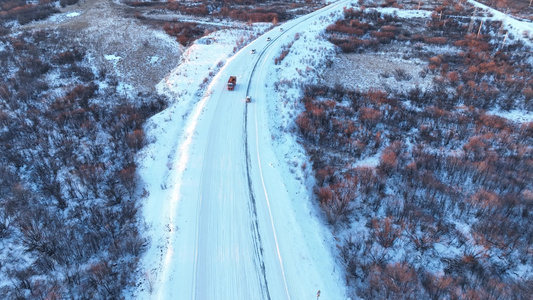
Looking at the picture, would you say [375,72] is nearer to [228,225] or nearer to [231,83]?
[231,83]

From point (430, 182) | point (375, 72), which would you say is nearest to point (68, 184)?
point (430, 182)

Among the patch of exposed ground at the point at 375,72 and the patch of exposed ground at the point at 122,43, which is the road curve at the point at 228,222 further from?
the patch of exposed ground at the point at 122,43

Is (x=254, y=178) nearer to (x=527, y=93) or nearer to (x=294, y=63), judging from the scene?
(x=294, y=63)

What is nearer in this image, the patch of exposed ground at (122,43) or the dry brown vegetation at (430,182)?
the dry brown vegetation at (430,182)

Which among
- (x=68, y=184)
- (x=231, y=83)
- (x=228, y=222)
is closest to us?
(x=228, y=222)

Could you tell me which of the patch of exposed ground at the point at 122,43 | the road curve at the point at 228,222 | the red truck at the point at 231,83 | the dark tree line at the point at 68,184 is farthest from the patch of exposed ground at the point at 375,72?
the patch of exposed ground at the point at 122,43

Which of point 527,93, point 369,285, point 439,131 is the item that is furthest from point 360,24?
point 369,285

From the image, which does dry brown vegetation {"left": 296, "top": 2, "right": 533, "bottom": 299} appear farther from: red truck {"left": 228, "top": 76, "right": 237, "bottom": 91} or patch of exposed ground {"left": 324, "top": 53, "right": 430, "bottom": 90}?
red truck {"left": 228, "top": 76, "right": 237, "bottom": 91}
